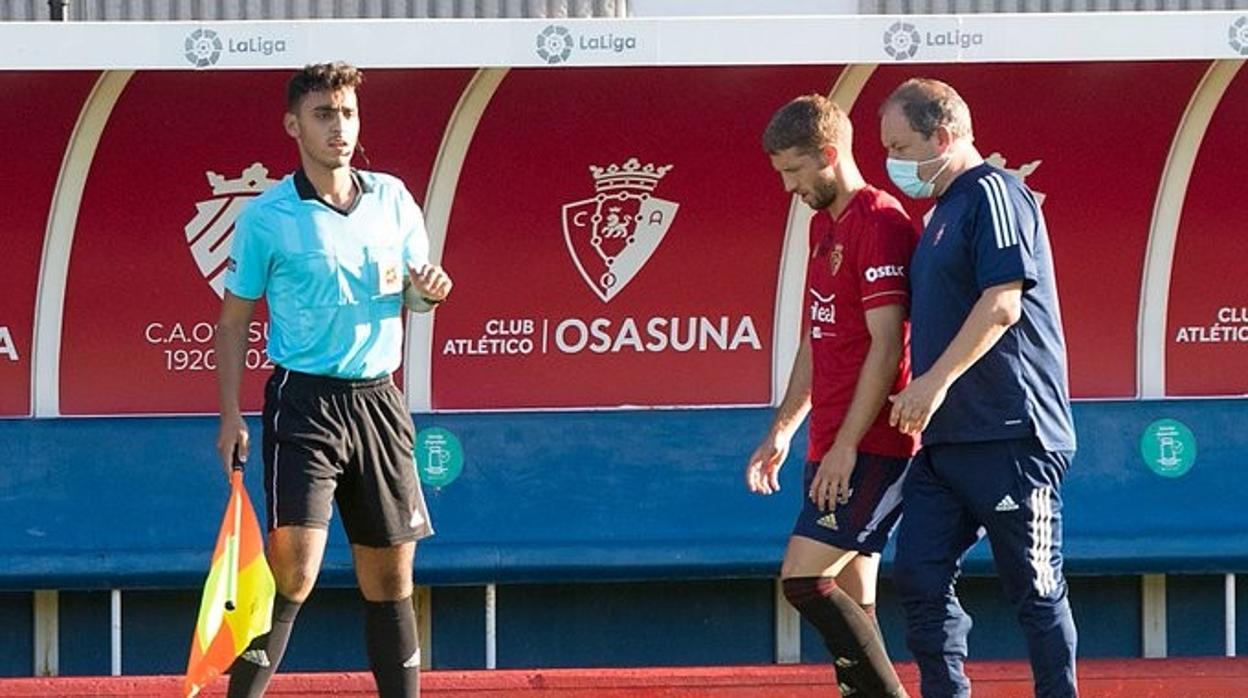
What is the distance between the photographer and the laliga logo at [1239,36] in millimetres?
5902

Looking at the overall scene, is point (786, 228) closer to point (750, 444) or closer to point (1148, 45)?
point (750, 444)

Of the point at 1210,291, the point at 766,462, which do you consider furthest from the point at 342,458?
the point at 1210,291

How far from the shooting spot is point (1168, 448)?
7.11 meters

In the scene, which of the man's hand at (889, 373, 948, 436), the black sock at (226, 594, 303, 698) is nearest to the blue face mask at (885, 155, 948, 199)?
the man's hand at (889, 373, 948, 436)

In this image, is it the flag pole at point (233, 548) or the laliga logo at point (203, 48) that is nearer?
the flag pole at point (233, 548)

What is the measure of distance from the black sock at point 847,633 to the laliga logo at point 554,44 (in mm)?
1474

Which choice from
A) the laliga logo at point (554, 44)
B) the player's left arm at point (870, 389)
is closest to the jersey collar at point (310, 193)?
the laliga logo at point (554, 44)

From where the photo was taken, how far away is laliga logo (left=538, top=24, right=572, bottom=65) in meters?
5.81

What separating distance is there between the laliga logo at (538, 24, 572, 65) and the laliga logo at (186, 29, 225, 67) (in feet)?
2.58

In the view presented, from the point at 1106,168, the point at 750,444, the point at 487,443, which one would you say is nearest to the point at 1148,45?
the point at 1106,168

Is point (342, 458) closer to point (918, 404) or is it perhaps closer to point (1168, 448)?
point (918, 404)

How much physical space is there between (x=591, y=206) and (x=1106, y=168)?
1560 mm

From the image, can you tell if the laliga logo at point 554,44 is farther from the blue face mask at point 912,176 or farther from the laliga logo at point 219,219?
the laliga logo at point 219,219

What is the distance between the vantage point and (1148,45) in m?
5.90
